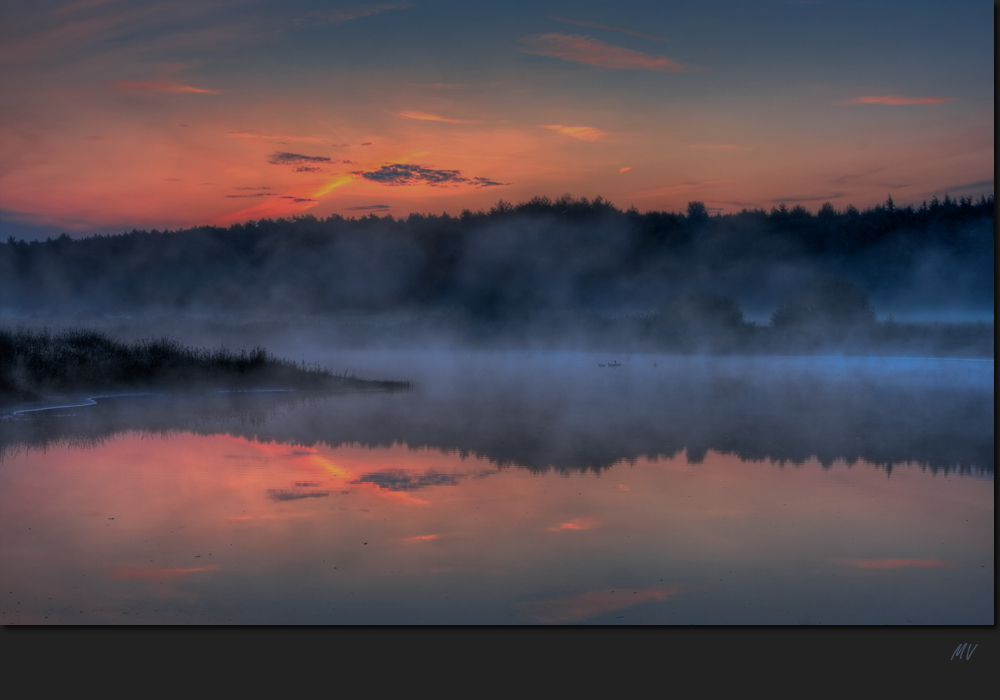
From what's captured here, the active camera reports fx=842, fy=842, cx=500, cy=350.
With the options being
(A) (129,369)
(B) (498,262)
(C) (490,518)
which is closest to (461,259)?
(B) (498,262)

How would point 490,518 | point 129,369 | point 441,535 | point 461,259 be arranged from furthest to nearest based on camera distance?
point 461,259 < point 129,369 < point 490,518 < point 441,535

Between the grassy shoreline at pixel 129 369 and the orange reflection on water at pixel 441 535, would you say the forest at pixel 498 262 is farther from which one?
the orange reflection on water at pixel 441 535

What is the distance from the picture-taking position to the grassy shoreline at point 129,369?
16.1 metres

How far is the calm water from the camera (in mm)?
5746

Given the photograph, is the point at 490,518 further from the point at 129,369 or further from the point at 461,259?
the point at 461,259

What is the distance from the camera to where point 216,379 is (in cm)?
1998

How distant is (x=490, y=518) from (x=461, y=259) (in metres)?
20.8

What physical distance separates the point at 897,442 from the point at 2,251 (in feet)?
67.5

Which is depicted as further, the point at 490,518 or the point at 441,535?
the point at 490,518

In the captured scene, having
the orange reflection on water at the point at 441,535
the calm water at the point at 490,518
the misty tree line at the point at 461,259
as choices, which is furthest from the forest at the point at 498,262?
the orange reflection on water at the point at 441,535

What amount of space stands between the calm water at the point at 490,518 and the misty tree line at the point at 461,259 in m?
10.5

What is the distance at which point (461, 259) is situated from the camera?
2802 centimetres

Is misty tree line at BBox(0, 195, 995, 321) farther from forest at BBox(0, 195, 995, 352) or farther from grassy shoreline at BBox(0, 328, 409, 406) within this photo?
grassy shoreline at BBox(0, 328, 409, 406)

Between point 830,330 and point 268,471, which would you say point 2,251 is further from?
point 830,330
